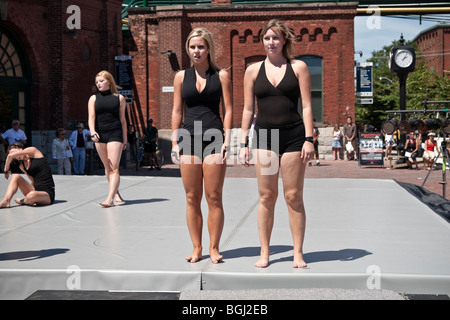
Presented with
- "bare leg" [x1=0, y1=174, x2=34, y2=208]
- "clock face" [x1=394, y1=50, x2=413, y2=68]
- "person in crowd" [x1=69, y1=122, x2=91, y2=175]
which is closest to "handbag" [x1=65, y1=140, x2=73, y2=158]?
"person in crowd" [x1=69, y1=122, x2=91, y2=175]

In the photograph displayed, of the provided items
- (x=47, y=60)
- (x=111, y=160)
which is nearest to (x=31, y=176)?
(x=111, y=160)

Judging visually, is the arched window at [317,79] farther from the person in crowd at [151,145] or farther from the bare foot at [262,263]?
the bare foot at [262,263]

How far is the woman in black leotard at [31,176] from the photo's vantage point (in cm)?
796

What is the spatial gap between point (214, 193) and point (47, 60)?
15577 millimetres

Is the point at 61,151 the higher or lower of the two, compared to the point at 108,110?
lower

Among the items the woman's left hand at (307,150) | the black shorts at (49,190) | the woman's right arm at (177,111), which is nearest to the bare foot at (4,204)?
the black shorts at (49,190)

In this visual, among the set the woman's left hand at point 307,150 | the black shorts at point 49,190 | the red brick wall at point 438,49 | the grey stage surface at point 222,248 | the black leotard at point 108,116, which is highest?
the red brick wall at point 438,49

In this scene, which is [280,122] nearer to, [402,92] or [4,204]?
[4,204]

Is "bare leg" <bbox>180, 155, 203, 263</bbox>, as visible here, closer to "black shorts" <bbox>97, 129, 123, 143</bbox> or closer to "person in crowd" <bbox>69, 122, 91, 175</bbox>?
"black shorts" <bbox>97, 129, 123, 143</bbox>

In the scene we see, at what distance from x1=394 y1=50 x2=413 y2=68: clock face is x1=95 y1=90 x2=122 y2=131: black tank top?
15.7 m

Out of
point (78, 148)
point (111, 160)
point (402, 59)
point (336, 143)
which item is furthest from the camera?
point (336, 143)

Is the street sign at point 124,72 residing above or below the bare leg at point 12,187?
above

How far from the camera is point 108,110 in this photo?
7.88 m
